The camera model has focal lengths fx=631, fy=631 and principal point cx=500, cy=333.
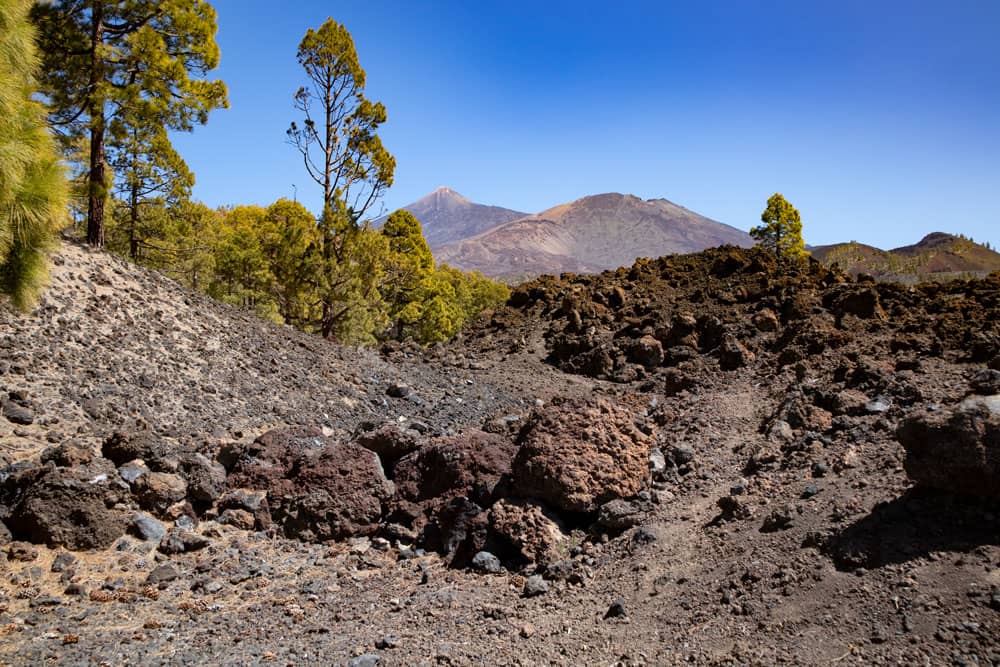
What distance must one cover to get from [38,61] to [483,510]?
17.1 ft

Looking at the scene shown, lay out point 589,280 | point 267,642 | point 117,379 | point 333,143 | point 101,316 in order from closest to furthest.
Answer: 1. point 267,642
2. point 117,379
3. point 101,316
4. point 333,143
5. point 589,280

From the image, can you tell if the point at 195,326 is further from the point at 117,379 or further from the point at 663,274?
the point at 663,274

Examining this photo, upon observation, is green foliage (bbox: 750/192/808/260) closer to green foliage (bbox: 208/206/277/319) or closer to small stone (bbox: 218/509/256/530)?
green foliage (bbox: 208/206/277/319)

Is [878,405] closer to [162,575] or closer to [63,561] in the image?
[162,575]

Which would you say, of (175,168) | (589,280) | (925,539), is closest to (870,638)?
(925,539)

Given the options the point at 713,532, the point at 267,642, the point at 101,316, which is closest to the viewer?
the point at 267,642

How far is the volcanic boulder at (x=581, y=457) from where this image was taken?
5.61 meters

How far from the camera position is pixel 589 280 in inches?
750

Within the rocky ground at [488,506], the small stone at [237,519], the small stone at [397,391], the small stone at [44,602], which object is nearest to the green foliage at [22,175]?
the rocky ground at [488,506]

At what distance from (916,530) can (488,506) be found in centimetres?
340

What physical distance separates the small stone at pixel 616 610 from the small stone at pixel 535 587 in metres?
0.61

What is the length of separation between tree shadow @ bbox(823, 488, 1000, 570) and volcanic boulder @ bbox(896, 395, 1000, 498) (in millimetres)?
101

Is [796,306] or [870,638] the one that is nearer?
[870,638]

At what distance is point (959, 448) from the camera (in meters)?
3.87
